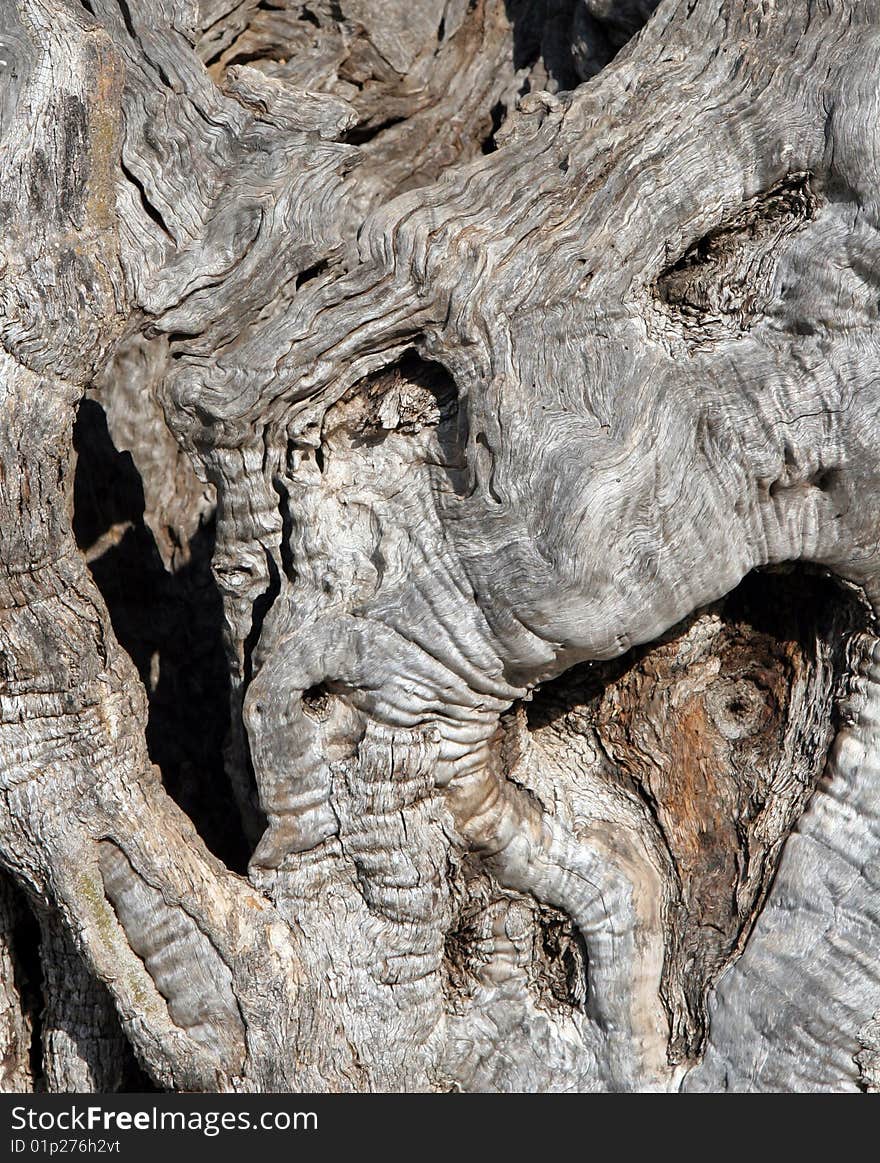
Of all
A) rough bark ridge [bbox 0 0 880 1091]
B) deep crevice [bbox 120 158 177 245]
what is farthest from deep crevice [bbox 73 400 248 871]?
deep crevice [bbox 120 158 177 245]

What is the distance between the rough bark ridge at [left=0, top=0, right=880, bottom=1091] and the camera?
2488 millimetres

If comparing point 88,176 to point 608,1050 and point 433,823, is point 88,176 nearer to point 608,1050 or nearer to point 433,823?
point 433,823

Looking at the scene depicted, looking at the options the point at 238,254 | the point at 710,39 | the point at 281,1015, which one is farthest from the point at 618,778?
the point at 710,39

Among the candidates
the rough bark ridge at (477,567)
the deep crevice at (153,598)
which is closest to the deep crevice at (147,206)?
the rough bark ridge at (477,567)

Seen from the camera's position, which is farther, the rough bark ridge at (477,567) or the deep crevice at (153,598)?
the deep crevice at (153,598)

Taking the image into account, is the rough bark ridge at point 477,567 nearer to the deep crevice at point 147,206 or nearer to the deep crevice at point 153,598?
the deep crevice at point 147,206

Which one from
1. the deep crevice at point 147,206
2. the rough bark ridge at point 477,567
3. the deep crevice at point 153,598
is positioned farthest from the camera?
the deep crevice at point 153,598

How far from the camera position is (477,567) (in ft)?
8.32

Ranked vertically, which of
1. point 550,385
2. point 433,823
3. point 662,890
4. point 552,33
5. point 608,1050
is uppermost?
point 552,33

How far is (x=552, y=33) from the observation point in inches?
133

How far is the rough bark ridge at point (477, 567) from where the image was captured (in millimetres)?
2488

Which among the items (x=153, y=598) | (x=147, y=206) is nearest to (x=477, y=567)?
(x=147, y=206)

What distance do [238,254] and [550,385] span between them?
83 cm

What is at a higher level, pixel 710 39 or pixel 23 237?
pixel 710 39
